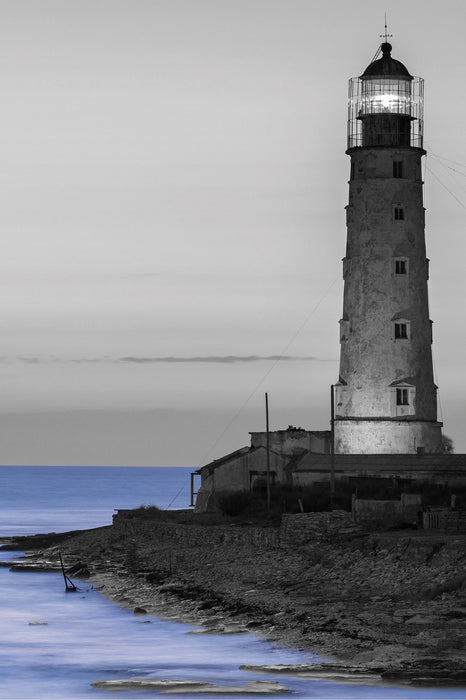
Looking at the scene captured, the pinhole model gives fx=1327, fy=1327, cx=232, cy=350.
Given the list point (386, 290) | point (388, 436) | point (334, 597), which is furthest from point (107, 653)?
point (386, 290)

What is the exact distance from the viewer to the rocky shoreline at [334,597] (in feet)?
97.3

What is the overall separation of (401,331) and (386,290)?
194 centimetres

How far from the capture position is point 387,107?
5981 cm

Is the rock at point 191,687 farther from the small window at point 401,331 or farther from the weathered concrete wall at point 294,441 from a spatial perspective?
the weathered concrete wall at point 294,441

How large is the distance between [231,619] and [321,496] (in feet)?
59.6

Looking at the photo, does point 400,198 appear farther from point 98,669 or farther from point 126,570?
point 98,669

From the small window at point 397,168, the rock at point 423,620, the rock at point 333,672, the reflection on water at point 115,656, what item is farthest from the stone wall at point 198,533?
the small window at point 397,168

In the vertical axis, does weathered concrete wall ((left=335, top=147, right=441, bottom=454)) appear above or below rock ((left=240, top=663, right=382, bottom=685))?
above

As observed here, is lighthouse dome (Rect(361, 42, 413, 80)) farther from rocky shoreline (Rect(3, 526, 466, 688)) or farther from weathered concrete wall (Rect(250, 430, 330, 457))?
rocky shoreline (Rect(3, 526, 466, 688))

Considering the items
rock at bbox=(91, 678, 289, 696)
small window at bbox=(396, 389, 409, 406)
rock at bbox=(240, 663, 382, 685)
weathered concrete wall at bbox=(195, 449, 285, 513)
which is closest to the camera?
rock at bbox=(240, 663, 382, 685)

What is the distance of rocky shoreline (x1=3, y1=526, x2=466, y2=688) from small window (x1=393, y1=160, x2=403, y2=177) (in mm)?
19441

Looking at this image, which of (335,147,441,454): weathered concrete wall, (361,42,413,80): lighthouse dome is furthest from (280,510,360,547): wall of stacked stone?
(361,42,413,80): lighthouse dome

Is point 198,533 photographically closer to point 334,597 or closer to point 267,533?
point 267,533

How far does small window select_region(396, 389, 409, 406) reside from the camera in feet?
192
